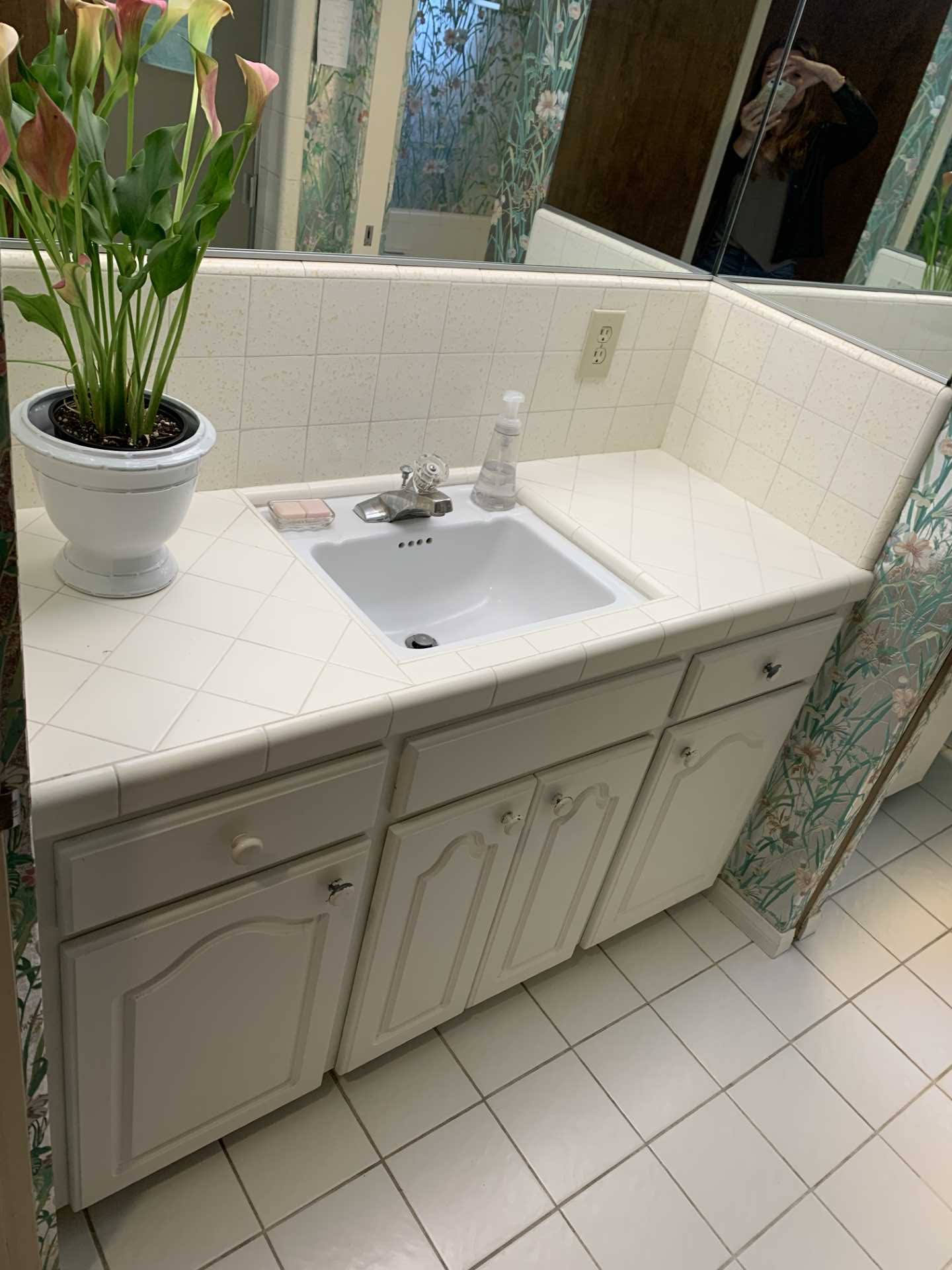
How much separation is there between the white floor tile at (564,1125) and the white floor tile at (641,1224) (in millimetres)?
30

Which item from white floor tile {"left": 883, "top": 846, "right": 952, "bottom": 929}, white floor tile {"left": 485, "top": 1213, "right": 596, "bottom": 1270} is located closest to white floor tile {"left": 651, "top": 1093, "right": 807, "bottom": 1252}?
white floor tile {"left": 485, "top": 1213, "right": 596, "bottom": 1270}

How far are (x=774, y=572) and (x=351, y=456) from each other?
0.73 metres

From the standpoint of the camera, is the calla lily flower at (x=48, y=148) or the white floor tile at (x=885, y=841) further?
the white floor tile at (x=885, y=841)

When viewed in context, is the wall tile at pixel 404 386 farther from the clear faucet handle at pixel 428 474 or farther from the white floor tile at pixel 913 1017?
the white floor tile at pixel 913 1017

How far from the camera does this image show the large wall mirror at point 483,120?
49.0 inches

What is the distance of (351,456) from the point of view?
156 centimetres

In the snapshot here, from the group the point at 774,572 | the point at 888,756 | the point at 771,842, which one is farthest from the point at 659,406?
the point at 771,842

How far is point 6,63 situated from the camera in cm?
82

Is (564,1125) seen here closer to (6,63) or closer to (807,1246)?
(807,1246)

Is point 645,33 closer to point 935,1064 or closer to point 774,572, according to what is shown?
point 774,572

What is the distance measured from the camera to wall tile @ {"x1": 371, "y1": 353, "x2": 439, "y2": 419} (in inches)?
59.6

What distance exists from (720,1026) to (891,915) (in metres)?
0.63

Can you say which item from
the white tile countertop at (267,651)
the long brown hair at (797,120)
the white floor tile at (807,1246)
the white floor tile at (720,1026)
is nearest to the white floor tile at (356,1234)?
the white floor tile at (807,1246)

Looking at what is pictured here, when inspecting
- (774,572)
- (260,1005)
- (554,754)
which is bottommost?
(260,1005)
